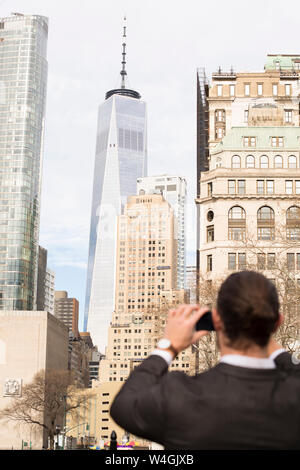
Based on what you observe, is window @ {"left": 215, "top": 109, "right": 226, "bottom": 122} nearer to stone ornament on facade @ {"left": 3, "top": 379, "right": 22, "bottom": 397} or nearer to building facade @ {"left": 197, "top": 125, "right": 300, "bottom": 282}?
building facade @ {"left": 197, "top": 125, "right": 300, "bottom": 282}

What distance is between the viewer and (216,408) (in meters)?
3.22

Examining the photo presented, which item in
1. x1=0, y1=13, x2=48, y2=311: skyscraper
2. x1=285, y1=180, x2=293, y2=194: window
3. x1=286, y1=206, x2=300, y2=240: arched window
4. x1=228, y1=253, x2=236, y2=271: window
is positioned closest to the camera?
x1=286, y1=206, x2=300, y2=240: arched window

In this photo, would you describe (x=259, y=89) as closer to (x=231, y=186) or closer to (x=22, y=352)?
(x=231, y=186)

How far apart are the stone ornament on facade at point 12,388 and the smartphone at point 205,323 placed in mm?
115586

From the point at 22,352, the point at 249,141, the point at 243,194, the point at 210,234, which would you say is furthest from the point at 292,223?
the point at 22,352

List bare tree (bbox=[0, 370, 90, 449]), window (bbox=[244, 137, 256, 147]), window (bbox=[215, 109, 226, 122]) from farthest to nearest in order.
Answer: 1. bare tree (bbox=[0, 370, 90, 449])
2. window (bbox=[215, 109, 226, 122])
3. window (bbox=[244, 137, 256, 147])

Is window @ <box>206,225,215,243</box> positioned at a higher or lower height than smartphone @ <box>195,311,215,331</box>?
higher

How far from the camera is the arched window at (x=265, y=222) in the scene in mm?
68000

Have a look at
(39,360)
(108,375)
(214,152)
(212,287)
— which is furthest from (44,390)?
(108,375)

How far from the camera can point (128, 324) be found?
7844 inches

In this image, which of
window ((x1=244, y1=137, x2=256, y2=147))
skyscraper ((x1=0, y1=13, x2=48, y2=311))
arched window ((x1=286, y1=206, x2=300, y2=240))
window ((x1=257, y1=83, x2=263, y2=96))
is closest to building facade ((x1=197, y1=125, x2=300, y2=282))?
window ((x1=244, y1=137, x2=256, y2=147))

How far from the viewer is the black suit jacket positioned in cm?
322

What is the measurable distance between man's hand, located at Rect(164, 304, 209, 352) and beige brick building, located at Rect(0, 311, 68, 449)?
115 meters

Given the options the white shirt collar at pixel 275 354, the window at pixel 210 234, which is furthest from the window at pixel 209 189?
the white shirt collar at pixel 275 354
